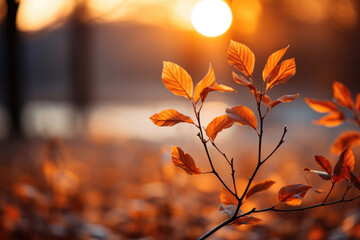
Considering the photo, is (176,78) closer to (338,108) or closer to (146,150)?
(338,108)

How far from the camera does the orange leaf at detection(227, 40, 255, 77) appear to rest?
0.79 meters

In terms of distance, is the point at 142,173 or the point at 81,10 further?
the point at 81,10

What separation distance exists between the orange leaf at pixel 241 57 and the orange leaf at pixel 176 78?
11 cm

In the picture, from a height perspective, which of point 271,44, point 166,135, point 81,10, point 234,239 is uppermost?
point 271,44

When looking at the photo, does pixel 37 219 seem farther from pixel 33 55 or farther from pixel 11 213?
pixel 33 55

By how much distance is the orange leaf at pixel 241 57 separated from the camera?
79cm

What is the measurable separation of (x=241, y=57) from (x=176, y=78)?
0.16 meters

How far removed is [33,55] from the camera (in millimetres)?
27172

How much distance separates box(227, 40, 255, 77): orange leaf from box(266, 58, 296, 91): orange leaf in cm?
5

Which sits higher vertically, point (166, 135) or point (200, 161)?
point (166, 135)

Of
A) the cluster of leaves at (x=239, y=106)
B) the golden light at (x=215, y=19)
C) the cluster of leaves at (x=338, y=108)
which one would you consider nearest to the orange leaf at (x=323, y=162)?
the cluster of leaves at (x=239, y=106)

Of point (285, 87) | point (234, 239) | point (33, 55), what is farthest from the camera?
point (33, 55)

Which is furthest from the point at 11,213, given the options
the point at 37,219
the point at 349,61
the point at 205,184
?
the point at 349,61

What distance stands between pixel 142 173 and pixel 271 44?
25.4 feet
